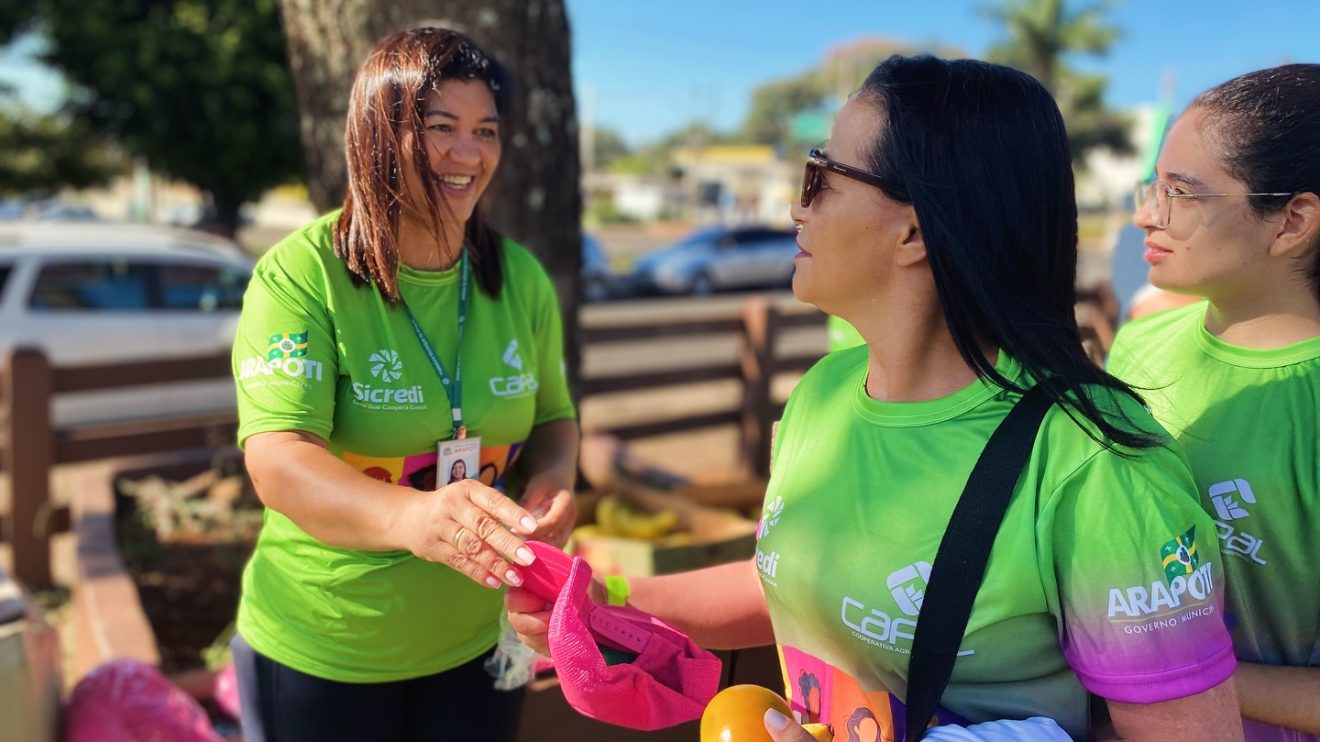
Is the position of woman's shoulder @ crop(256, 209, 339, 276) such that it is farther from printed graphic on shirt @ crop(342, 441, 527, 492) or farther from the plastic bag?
the plastic bag

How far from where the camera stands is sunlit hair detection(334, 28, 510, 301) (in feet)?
5.82

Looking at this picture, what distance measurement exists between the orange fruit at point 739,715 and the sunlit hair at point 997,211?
1.61ft

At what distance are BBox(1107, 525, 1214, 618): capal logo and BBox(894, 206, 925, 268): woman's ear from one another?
442 mm

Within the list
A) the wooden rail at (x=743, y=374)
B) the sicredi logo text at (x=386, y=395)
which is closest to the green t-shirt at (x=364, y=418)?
the sicredi logo text at (x=386, y=395)

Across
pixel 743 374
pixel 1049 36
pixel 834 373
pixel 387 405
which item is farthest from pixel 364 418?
pixel 1049 36

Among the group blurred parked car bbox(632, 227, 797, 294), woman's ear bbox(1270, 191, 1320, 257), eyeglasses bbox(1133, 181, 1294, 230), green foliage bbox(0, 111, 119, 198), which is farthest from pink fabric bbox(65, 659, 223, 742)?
green foliage bbox(0, 111, 119, 198)

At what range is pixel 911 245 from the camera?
51.0 inches

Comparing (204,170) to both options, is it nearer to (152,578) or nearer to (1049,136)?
(152,578)

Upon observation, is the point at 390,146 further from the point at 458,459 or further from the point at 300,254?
the point at 458,459

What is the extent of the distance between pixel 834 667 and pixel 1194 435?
68 centimetres

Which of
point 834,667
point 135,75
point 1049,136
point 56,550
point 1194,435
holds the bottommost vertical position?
point 56,550

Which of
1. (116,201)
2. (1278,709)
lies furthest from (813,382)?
(116,201)

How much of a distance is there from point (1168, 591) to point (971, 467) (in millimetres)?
248

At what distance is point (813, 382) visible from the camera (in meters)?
1.58
